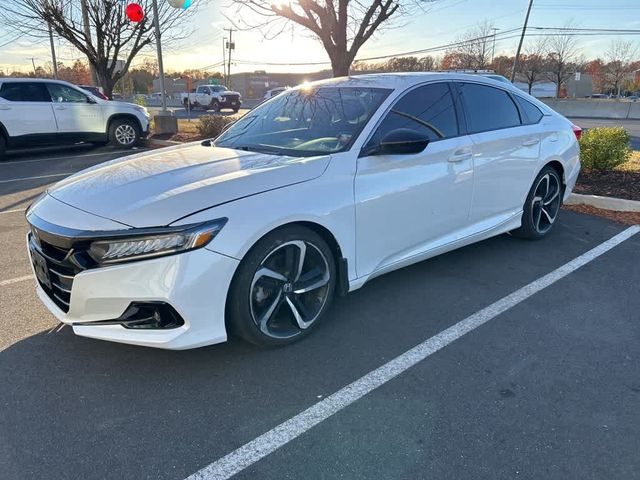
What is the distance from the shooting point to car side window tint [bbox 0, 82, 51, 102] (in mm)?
10734

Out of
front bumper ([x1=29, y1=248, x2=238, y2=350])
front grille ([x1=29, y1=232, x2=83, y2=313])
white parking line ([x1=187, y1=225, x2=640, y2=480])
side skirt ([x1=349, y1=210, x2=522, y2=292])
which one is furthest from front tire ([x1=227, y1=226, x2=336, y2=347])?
front grille ([x1=29, y1=232, x2=83, y2=313])

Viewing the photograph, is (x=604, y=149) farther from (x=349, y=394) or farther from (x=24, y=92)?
(x=24, y=92)

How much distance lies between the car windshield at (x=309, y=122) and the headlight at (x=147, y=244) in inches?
44.7

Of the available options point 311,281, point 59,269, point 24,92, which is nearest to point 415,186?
point 311,281

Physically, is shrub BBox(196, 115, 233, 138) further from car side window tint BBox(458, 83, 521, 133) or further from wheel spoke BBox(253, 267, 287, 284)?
wheel spoke BBox(253, 267, 287, 284)

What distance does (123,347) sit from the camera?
10.5 ft

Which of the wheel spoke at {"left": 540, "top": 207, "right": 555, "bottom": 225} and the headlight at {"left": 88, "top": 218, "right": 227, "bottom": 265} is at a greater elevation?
the headlight at {"left": 88, "top": 218, "right": 227, "bottom": 265}

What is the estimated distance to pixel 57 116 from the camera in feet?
37.1

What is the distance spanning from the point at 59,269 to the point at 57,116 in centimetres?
1003

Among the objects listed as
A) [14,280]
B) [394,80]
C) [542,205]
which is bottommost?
[14,280]

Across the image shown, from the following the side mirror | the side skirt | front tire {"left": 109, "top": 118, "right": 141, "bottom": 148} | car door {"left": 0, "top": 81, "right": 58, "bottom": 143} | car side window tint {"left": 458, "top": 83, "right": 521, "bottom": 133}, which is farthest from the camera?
front tire {"left": 109, "top": 118, "right": 141, "bottom": 148}

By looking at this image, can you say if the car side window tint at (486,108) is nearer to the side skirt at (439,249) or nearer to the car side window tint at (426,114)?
the car side window tint at (426,114)

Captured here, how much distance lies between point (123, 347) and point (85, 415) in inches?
26.6

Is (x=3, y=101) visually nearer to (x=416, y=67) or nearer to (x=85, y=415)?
(x=85, y=415)
